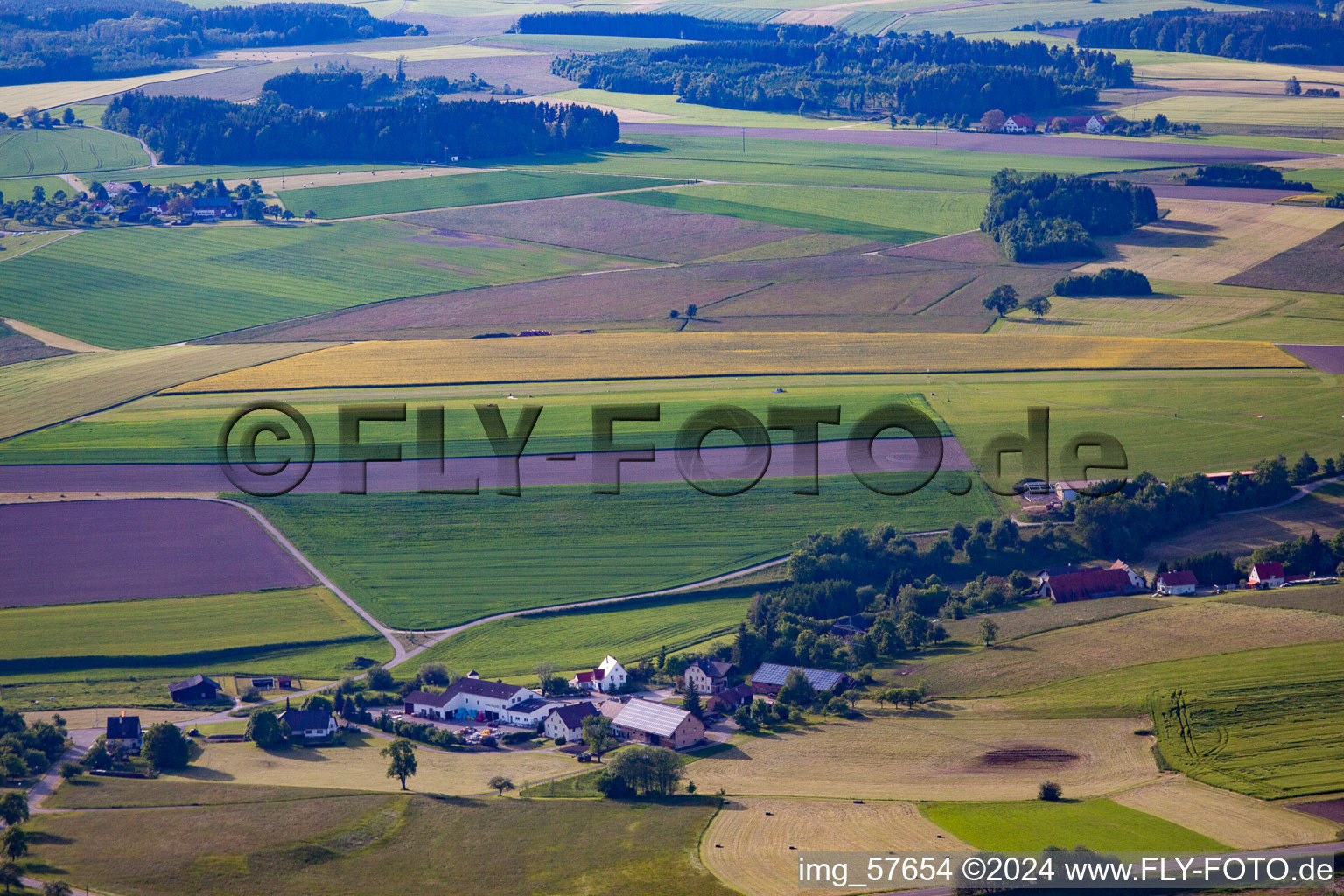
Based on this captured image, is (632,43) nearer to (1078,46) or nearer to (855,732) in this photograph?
(1078,46)

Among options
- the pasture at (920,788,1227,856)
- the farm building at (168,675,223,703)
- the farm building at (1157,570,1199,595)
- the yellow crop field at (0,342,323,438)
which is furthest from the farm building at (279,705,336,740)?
the farm building at (1157,570,1199,595)

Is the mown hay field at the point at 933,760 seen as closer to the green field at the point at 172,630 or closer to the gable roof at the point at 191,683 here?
the green field at the point at 172,630

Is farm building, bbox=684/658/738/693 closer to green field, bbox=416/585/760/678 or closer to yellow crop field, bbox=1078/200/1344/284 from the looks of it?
green field, bbox=416/585/760/678

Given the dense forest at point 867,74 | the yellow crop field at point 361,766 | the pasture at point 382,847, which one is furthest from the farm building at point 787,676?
the dense forest at point 867,74

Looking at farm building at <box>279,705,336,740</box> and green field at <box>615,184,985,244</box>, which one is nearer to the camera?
farm building at <box>279,705,336,740</box>

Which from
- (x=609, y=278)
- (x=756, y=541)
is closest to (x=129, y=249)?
(x=609, y=278)

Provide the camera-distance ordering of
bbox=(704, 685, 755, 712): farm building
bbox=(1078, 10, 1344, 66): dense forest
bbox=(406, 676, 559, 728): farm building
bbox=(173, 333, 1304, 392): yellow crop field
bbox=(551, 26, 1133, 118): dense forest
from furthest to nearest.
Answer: bbox=(1078, 10, 1344, 66): dense forest, bbox=(551, 26, 1133, 118): dense forest, bbox=(173, 333, 1304, 392): yellow crop field, bbox=(704, 685, 755, 712): farm building, bbox=(406, 676, 559, 728): farm building

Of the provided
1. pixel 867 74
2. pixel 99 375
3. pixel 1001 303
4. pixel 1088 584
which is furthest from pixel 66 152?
pixel 1088 584
